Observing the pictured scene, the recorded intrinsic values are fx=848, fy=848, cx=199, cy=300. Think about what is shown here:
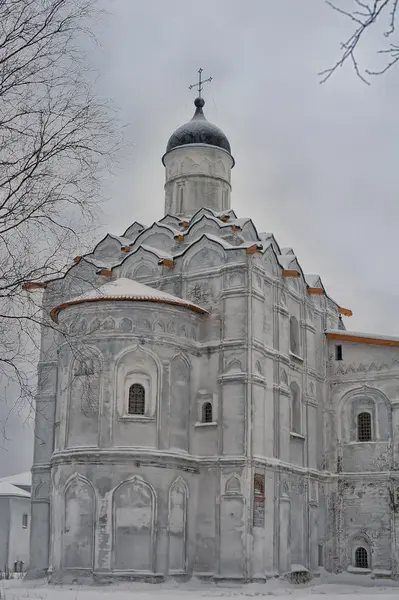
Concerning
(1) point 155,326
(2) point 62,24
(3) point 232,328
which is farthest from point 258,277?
(2) point 62,24

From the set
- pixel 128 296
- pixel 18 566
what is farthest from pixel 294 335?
pixel 18 566

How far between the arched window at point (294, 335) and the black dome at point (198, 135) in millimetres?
6476

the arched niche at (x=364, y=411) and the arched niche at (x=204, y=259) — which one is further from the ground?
the arched niche at (x=204, y=259)

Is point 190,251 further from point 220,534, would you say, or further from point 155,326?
point 220,534

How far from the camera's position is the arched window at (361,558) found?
80.5ft

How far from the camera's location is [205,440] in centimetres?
2195

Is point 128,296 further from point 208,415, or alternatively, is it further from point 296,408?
point 296,408

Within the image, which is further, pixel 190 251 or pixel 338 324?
pixel 338 324

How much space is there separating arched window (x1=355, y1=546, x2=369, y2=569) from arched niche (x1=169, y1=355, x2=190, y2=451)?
6882 millimetres

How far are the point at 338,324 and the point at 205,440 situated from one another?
9.44 metres

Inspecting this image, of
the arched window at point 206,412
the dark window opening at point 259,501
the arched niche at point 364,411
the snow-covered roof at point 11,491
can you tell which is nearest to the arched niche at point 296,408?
the arched niche at point 364,411

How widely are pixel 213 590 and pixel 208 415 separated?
4.43 m

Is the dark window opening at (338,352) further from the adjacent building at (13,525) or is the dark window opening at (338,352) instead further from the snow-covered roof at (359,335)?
the adjacent building at (13,525)

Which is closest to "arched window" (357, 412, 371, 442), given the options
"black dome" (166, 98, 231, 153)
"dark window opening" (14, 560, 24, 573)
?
"black dome" (166, 98, 231, 153)
